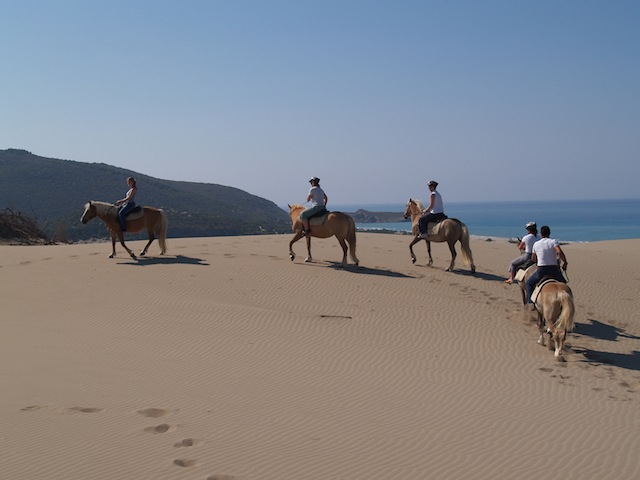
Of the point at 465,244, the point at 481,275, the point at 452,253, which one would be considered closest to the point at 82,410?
the point at 465,244

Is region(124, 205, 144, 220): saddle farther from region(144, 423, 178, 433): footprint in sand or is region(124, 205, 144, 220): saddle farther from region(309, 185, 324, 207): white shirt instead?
region(144, 423, 178, 433): footprint in sand

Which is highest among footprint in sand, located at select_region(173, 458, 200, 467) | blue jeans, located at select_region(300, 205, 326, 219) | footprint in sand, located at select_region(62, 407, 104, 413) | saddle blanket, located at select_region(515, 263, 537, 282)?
blue jeans, located at select_region(300, 205, 326, 219)

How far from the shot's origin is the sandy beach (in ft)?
19.1

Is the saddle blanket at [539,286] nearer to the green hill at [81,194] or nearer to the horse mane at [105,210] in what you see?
the horse mane at [105,210]

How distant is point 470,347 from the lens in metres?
11.1

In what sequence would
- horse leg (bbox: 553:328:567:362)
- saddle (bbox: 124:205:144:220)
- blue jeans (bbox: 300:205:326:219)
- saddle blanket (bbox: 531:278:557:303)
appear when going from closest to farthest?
horse leg (bbox: 553:328:567:362)
saddle blanket (bbox: 531:278:557:303)
blue jeans (bbox: 300:205:326:219)
saddle (bbox: 124:205:144:220)

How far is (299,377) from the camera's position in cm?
873

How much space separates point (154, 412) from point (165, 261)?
37.0ft

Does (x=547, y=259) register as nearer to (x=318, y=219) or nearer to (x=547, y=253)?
(x=547, y=253)

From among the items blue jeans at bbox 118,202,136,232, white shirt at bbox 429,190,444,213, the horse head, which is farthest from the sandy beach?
white shirt at bbox 429,190,444,213

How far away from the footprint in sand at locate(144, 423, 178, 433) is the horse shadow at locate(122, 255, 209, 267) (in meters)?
10.9

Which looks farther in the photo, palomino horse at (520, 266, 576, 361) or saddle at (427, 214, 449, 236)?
saddle at (427, 214, 449, 236)

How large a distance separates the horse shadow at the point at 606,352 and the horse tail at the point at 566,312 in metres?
1.01

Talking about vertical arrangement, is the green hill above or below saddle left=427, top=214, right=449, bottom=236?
above
